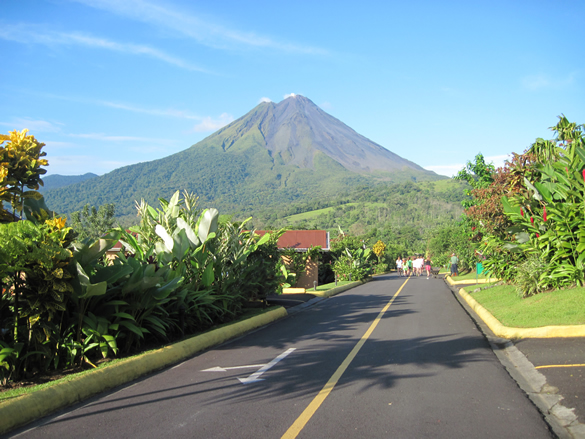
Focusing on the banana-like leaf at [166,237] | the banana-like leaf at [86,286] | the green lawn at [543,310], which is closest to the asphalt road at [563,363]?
the green lawn at [543,310]

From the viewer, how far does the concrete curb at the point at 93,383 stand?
5.11m

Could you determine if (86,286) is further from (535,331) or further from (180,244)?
→ (535,331)

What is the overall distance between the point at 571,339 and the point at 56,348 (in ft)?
28.1

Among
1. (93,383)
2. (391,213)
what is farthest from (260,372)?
(391,213)

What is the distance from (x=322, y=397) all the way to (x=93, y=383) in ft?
9.99

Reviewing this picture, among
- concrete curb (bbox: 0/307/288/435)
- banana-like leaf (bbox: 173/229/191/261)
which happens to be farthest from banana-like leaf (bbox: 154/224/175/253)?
concrete curb (bbox: 0/307/288/435)

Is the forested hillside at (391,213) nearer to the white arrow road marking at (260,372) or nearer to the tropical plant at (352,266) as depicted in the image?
the tropical plant at (352,266)

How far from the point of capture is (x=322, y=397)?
18.8 ft

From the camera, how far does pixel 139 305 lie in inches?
324

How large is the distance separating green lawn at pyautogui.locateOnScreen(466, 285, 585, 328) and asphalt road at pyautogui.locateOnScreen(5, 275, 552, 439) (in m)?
1.24

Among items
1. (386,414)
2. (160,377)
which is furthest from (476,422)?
(160,377)

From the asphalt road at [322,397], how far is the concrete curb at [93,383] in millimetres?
162

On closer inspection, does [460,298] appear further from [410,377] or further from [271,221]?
[271,221]

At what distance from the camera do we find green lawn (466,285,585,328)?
29.7 ft
